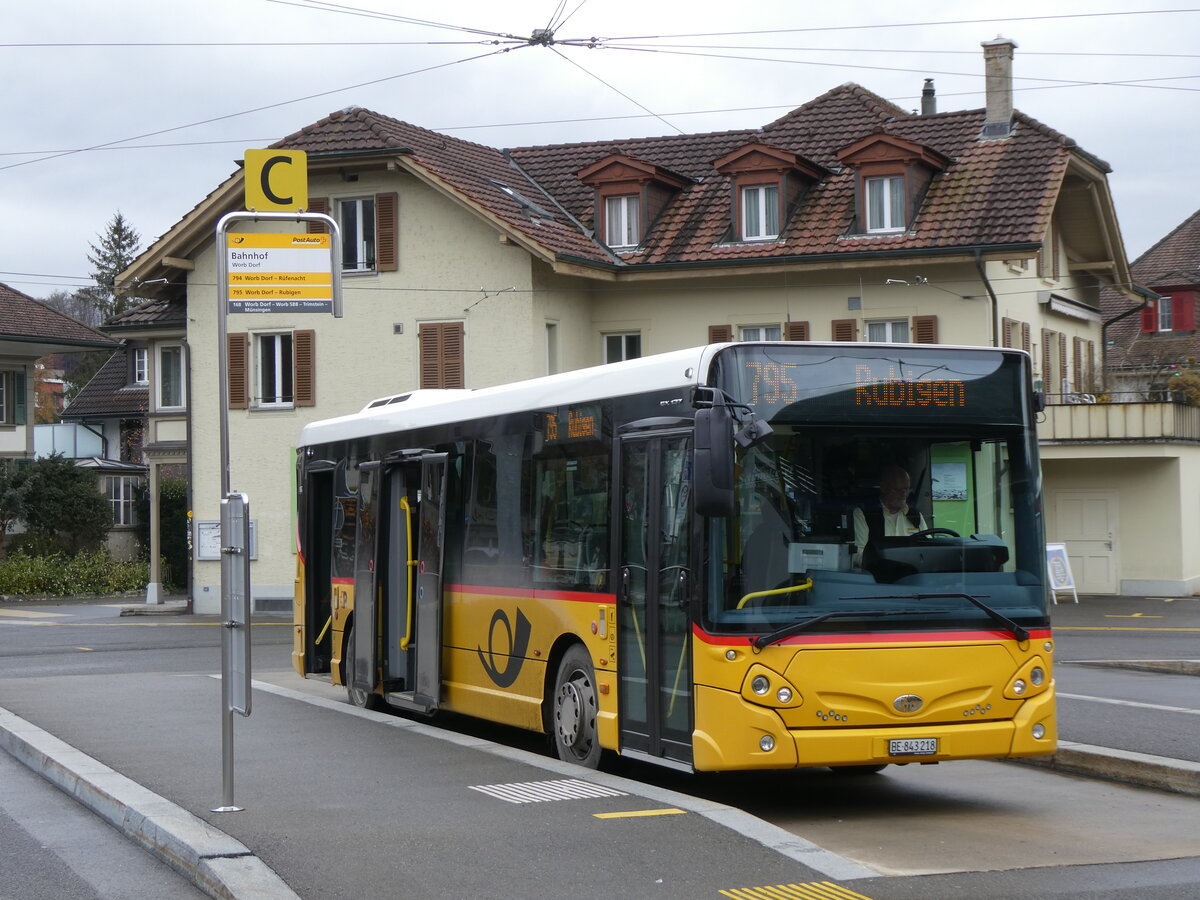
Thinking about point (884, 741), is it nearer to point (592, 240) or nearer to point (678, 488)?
point (678, 488)

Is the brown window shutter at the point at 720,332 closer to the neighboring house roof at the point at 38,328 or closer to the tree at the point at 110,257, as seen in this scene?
the neighboring house roof at the point at 38,328

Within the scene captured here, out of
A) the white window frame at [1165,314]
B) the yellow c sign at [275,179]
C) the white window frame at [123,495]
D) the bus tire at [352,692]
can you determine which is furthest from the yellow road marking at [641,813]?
the white window frame at [1165,314]

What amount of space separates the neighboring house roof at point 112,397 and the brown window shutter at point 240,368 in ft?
94.1

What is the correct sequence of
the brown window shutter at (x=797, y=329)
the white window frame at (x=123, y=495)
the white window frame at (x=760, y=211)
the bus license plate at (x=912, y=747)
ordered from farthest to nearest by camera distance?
the white window frame at (x=123, y=495) < the white window frame at (x=760, y=211) < the brown window shutter at (x=797, y=329) < the bus license plate at (x=912, y=747)

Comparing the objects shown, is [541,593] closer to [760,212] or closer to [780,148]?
[780,148]

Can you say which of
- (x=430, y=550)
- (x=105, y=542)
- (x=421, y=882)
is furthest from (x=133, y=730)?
(x=105, y=542)

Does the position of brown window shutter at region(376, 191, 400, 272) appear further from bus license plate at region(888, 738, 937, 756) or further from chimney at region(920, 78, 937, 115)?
bus license plate at region(888, 738, 937, 756)

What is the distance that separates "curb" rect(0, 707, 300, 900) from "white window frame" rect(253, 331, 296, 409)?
23.8m

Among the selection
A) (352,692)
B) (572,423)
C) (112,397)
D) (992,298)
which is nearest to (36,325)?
(112,397)

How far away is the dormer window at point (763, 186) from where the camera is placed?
109 feet

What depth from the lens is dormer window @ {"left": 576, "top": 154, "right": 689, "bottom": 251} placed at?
3497 centimetres

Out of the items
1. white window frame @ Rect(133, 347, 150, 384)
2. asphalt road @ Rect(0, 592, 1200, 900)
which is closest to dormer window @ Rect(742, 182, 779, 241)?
asphalt road @ Rect(0, 592, 1200, 900)

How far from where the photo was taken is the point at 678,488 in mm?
9688

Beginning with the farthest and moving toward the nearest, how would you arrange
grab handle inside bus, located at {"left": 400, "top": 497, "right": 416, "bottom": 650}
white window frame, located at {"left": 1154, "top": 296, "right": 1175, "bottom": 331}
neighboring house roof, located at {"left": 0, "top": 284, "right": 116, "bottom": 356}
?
white window frame, located at {"left": 1154, "top": 296, "right": 1175, "bottom": 331}, neighboring house roof, located at {"left": 0, "top": 284, "right": 116, "bottom": 356}, grab handle inside bus, located at {"left": 400, "top": 497, "right": 416, "bottom": 650}
